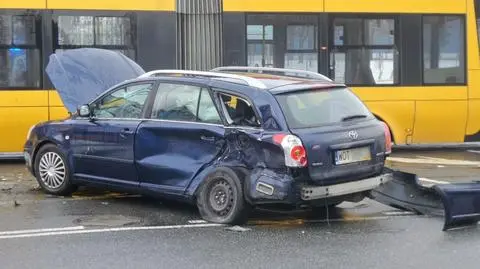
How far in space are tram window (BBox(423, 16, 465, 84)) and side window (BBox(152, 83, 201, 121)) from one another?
6409mm

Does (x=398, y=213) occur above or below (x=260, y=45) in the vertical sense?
below

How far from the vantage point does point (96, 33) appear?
11.6 metres

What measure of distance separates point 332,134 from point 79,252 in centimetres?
276

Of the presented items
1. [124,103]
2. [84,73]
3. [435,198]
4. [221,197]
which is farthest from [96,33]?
[435,198]

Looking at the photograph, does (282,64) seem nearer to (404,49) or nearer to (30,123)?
(404,49)

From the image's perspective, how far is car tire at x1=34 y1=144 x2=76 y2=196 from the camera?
333 inches

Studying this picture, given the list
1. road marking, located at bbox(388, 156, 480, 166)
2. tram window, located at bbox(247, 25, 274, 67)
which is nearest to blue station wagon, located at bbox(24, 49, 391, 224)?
tram window, located at bbox(247, 25, 274, 67)

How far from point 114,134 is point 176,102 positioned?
Answer: 894 millimetres

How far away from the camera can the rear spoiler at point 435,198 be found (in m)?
6.88

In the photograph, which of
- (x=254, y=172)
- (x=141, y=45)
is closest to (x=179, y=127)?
(x=254, y=172)

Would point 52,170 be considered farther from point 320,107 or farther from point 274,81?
point 320,107

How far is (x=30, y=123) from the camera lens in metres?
11.4

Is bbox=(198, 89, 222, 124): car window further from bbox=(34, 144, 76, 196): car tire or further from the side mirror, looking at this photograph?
bbox=(34, 144, 76, 196): car tire

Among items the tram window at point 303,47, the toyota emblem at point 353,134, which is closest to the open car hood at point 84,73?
the tram window at point 303,47
